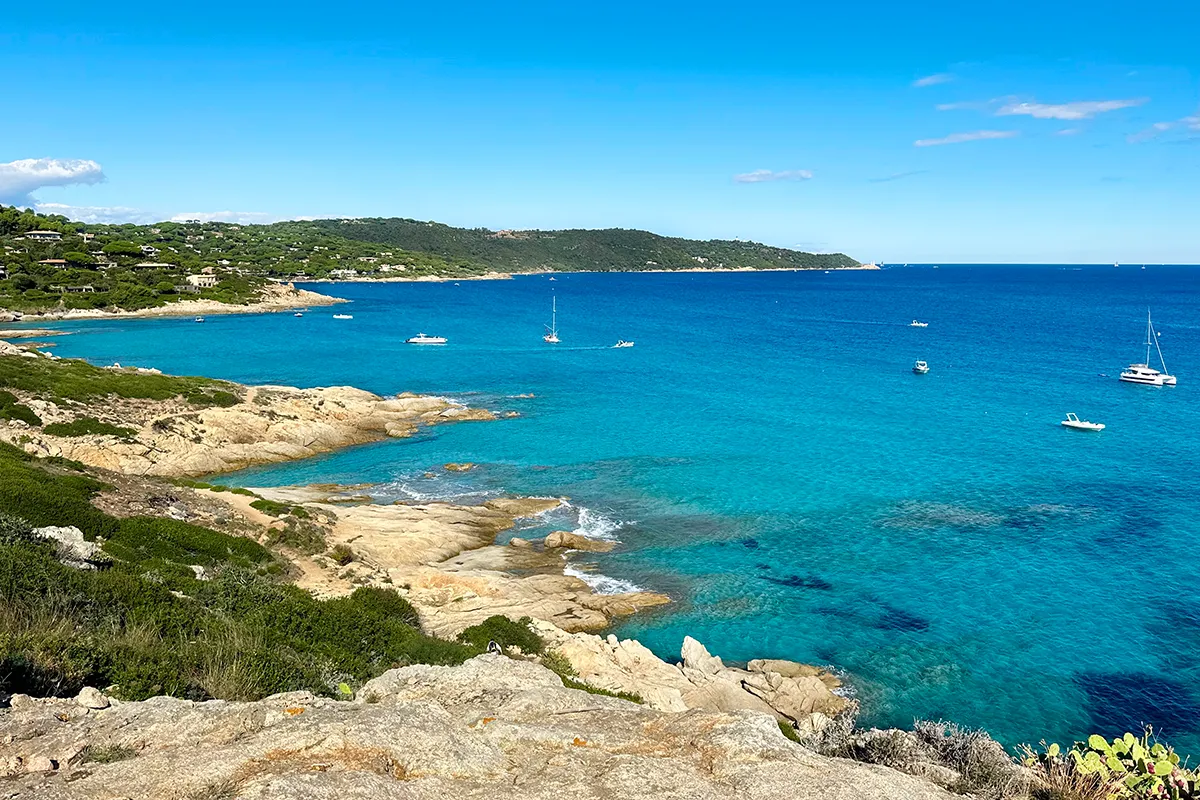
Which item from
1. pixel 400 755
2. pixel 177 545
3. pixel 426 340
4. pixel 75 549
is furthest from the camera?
pixel 426 340

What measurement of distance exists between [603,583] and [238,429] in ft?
106

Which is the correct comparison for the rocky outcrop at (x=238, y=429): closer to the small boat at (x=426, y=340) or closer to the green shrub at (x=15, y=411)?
the green shrub at (x=15, y=411)

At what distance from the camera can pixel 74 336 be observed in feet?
336

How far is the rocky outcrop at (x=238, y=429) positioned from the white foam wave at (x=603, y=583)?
2719cm

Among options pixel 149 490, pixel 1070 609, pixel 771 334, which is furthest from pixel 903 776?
pixel 771 334

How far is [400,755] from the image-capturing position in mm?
8633

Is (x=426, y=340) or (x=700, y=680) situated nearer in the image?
Result: (x=700, y=680)

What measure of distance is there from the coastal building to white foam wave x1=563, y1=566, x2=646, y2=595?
152 meters

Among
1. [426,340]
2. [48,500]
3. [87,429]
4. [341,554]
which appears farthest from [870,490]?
[426,340]

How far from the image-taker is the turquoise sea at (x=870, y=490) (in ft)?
85.4

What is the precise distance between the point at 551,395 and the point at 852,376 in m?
34.7

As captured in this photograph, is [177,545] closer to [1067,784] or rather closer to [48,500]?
[48,500]

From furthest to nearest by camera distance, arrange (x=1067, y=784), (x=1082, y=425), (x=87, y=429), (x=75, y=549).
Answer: (x=1082, y=425), (x=87, y=429), (x=75, y=549), (x=1067, y=784)

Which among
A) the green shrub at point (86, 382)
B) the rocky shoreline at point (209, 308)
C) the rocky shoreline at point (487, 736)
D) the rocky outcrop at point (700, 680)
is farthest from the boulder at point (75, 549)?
the rocky shoreline at point (209, 308)
